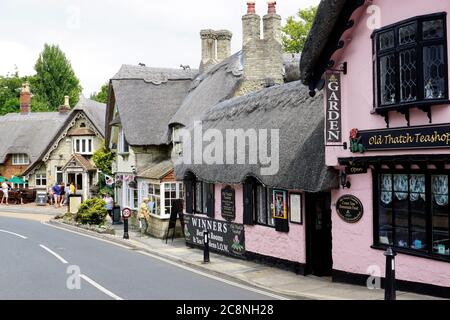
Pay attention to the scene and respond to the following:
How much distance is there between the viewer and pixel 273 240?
1596cm

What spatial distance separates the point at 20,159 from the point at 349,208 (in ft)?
131

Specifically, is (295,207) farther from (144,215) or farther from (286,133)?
(144,215)

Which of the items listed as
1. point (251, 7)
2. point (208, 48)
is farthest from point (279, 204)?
point (208, 48)

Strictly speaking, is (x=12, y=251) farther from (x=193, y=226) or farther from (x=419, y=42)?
(x=419, y=42)

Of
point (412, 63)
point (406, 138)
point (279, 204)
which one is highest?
point (412, 63)

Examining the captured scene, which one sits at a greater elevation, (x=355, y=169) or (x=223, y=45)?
(x=223, y=45)

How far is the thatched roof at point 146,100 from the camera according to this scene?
29028 mm

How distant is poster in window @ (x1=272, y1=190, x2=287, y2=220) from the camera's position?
15344 mm

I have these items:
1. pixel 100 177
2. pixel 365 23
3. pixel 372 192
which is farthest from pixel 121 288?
pixel 100 177

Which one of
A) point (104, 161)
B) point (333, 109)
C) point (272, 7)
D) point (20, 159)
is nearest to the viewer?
point (333, 109)

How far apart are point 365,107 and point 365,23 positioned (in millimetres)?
1898

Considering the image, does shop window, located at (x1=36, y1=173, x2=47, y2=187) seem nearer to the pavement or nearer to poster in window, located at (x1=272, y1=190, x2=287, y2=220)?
the pavement
